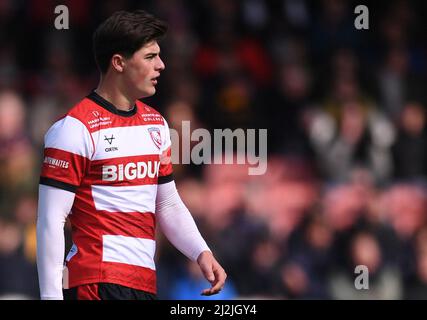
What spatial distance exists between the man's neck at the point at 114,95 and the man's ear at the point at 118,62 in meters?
0.08

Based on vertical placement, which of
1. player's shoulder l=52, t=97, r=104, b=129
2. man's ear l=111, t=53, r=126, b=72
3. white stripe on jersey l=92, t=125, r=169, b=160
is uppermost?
man's ear l=111, t=53, r=126, b=72

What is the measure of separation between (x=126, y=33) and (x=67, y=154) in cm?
63

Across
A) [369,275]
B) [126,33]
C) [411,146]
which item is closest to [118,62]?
[126,33]

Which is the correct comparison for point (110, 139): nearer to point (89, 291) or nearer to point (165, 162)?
point (165, 162)

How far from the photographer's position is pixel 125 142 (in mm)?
5195

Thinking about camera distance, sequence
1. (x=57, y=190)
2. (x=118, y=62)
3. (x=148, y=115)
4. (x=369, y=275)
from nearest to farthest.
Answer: (x=57, y=190) → (x=118, y=62) → (x=148, y=115) → (x=369, y=275)

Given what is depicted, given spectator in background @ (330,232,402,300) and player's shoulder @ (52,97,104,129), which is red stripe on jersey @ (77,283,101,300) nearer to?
player's shoulder @ (52,97,104,129)

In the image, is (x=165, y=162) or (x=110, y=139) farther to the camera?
(x=165, y=162)

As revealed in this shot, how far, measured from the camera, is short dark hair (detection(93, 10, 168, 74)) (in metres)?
5.20

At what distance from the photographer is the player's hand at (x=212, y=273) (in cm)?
519

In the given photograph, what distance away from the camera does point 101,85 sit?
5.31m

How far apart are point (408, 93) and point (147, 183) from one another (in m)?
6.82

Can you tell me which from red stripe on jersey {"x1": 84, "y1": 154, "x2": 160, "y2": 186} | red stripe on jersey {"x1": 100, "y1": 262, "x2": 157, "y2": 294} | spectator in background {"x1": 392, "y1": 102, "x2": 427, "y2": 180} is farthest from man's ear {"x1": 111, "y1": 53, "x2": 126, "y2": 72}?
spectator in background {"x1": 392, "y1": 102, "x2": 427, "y2": 180}
